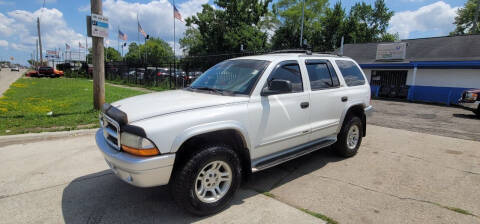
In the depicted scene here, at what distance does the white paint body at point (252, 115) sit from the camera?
2.52 metres

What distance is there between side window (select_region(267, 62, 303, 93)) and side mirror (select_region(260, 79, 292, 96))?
0.34m

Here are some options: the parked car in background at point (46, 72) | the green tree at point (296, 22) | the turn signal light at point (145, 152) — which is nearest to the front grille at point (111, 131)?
the turn signal light at point (145, 152)

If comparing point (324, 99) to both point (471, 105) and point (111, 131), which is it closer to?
point (111, 131)

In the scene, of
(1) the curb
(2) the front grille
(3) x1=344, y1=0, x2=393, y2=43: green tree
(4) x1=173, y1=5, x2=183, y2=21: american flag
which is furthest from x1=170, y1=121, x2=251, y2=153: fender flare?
(3) x1=344, y1=0, x2=393, y2=43: green tree

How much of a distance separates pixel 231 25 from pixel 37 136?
3563cm

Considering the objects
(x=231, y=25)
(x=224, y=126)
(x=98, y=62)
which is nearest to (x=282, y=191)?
(x=224, y=126)

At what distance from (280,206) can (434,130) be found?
680 cm

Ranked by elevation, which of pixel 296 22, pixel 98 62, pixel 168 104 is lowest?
pixel 168 104

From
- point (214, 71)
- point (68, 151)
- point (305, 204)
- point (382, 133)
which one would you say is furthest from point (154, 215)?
point (382, 133)

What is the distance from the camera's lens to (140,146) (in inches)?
95.0

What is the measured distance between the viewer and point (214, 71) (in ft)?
13.4

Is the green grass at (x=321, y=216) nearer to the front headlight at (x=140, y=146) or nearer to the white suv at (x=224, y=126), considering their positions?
the white suv at (x=224, y=126)

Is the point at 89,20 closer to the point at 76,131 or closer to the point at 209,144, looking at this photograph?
the point at 76,131

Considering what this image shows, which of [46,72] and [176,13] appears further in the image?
[46,72]
